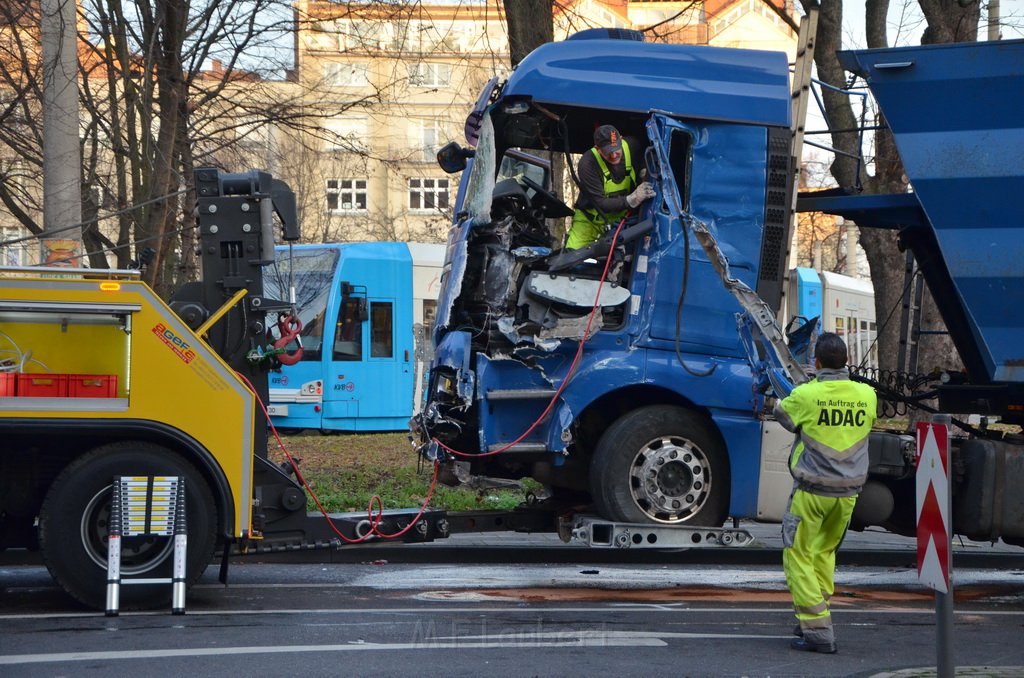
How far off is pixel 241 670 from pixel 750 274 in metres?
4.22

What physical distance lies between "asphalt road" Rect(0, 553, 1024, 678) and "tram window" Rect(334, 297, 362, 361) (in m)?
12.0

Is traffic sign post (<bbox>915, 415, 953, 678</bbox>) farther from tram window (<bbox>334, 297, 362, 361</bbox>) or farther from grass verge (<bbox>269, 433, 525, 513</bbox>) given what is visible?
tram window (<bbox>334, 297, 362, 361</bbox>)

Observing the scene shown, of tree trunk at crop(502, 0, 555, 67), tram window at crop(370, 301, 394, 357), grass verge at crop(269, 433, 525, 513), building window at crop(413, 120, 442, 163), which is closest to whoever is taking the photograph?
grass verge at crop(269, 433, 525, 513)

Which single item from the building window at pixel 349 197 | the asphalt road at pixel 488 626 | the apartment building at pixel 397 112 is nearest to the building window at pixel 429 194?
the apartment building at pixel 397 112

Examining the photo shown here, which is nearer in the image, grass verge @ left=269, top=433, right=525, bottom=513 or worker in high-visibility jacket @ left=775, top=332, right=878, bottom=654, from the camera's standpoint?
worker in high-visibility jacket @ left=775, top=332, right=878, bottom=654

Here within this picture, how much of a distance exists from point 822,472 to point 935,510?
4.18 feet

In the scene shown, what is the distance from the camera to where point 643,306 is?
27.7 feet

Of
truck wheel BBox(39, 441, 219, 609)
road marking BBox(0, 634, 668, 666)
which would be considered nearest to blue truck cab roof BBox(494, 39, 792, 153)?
truck wheel BBox(39, 441, 219, 609)

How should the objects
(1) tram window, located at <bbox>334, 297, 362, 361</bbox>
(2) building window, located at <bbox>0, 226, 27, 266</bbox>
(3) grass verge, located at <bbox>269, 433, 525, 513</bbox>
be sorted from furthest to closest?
(1) tram window, located at <bbox>334, 297, 362, 361</bbox> → (3) grass verge, located at <bbox>269, 433, 525, 513</bbox> → (2) building window, located at <bbox>0, 226, 27, 266</bbox>

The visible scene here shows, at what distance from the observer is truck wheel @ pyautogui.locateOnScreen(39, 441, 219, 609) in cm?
734

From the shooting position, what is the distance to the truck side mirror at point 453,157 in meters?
9.09

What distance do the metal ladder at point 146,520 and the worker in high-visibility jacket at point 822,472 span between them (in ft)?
10.8

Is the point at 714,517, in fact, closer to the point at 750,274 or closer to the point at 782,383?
the point at 782,383

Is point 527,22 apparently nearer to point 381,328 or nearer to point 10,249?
point 10,249
